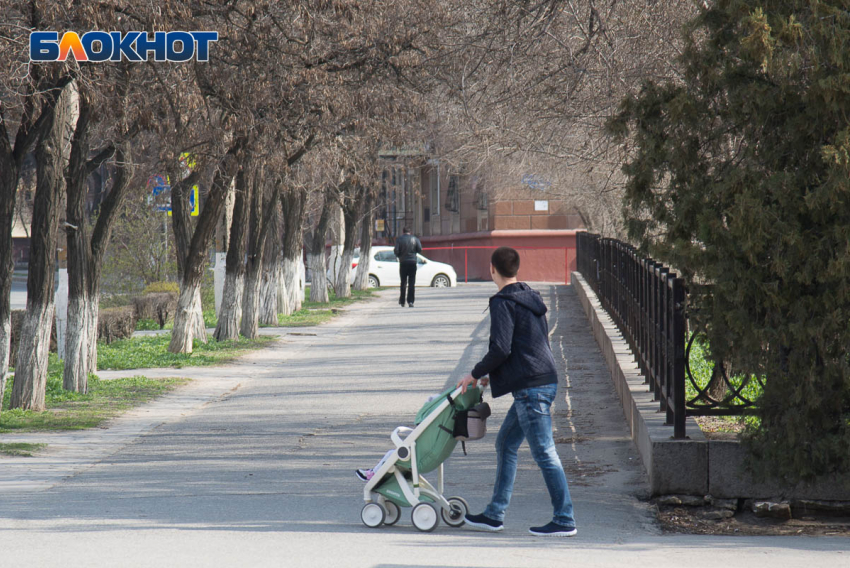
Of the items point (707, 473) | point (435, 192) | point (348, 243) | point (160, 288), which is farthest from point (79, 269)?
point (435, 192)

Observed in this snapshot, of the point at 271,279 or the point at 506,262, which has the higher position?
the point at 506,262

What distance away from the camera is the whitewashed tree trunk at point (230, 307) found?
61.0ft

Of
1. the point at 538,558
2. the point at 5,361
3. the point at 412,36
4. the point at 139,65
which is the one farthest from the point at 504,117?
the point at 538,558

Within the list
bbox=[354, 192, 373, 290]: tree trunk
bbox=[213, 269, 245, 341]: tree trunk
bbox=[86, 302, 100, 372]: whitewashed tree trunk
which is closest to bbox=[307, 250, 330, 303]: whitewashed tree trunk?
bbox=[354, 192, 373, 290]: tree trunk

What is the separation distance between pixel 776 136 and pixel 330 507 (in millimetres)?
3408

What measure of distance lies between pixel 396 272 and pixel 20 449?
31451mm

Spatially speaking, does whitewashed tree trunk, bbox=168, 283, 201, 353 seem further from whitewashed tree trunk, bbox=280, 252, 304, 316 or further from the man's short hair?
the man's short hair

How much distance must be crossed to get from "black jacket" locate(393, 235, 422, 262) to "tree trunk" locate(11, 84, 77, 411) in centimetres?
1522

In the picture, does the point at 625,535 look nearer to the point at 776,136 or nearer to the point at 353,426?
the point at 776,136

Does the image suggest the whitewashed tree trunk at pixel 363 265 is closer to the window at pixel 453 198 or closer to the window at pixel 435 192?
the window at pixel 453 198

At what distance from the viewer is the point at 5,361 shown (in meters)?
10.5

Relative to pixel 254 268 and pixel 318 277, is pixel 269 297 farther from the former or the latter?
pixel 318 277

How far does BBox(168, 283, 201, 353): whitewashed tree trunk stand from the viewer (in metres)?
16.6

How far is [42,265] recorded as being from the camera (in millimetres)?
10797
